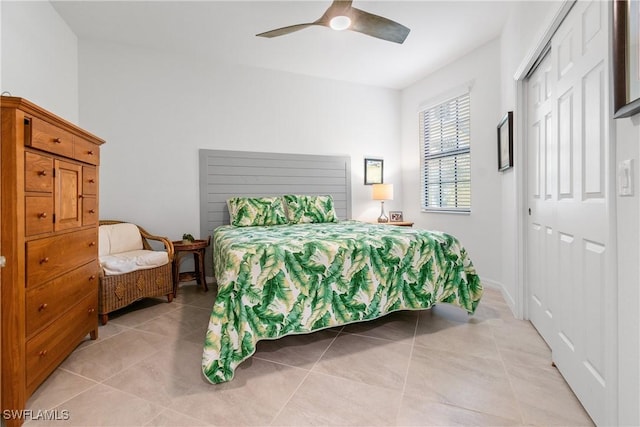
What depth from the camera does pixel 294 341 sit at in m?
2.11

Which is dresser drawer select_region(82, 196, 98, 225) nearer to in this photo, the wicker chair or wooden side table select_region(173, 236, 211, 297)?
the wicker chair

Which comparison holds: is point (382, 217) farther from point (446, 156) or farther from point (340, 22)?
point (340, 22)

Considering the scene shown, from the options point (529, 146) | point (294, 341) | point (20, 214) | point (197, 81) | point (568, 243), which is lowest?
point (294, 341)

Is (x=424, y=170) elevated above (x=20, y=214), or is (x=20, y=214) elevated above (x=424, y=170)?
(x=424, y=170)

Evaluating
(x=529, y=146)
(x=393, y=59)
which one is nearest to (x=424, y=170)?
(x=393, y=59)

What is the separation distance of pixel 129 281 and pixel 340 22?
2763 millimetres

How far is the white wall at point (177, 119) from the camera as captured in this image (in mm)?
3188

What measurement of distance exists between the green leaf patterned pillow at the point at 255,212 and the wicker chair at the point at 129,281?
74cm

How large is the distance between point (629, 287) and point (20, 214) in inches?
96.7

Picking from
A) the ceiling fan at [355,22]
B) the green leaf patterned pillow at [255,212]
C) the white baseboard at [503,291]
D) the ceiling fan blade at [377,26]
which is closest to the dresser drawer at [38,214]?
the green leaf patterned pillow at [255,212]

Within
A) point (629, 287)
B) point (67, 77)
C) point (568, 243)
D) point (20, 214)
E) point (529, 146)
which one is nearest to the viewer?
point (629, 287)

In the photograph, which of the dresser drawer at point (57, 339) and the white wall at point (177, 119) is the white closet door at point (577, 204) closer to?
the dresser drawer at point (57, 339)

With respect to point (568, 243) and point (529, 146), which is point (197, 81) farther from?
point (568, 243)

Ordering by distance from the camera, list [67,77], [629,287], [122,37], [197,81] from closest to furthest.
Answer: [629,287] → [67,77] → [122,37] → [197,81]
